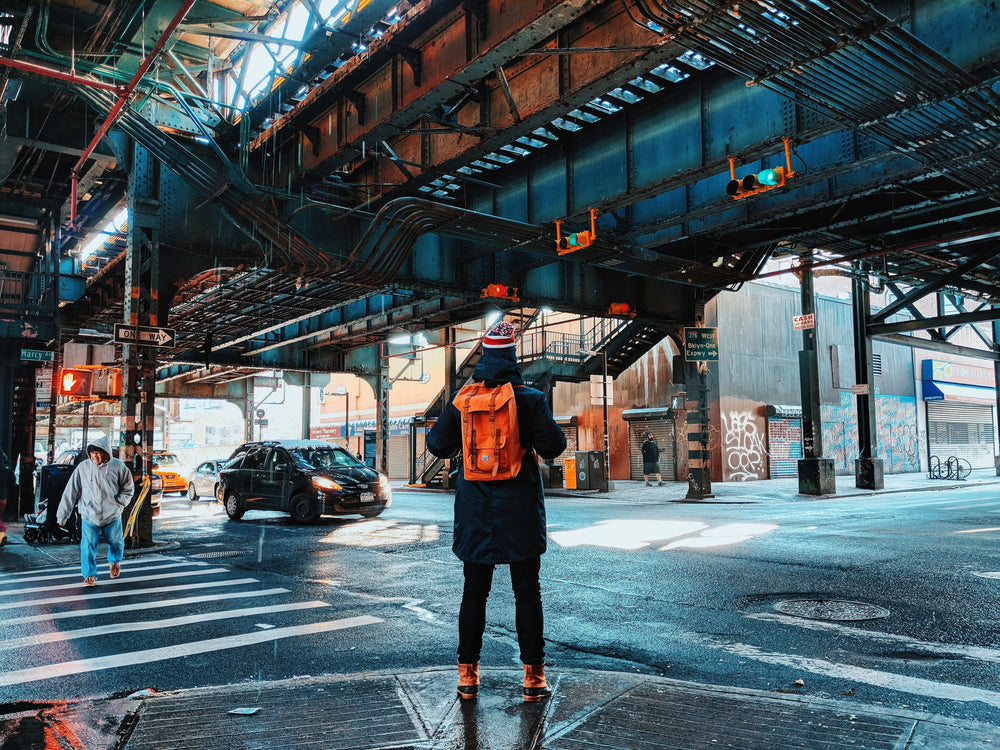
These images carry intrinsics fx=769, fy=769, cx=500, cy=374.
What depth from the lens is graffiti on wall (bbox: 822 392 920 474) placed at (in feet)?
110

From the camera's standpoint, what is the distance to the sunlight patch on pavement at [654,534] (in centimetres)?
1152

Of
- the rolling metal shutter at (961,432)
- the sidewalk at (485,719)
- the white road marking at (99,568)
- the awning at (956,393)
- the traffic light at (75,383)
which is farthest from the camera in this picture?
the rolling metal shutter at (961,432)

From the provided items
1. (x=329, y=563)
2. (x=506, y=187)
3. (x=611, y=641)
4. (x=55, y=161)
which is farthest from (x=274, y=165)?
(x=611, y=641)

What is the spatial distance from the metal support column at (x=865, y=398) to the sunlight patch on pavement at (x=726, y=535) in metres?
11.6

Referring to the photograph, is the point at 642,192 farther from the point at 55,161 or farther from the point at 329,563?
the point at 55,161

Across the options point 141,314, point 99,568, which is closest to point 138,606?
point 99,568

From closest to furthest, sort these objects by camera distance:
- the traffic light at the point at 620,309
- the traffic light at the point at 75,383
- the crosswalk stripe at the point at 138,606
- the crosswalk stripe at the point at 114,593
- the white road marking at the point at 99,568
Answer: the crosswalk stripe at the point at 138,606, the crosswalk stripe at the point at 114,593, the white road marking at the point at 99,568, the traffic light at the point at 75,383, the traffic light at the point at 620,309

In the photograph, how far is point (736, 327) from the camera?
101ft

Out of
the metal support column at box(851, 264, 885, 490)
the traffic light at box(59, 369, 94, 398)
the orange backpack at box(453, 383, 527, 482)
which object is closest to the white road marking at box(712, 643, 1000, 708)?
the orange backpack at box(453, 383, 527, 482)

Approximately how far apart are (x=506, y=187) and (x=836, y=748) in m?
13.4

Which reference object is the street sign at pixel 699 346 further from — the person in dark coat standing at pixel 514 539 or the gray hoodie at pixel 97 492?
the person in dark coat standing at pixel 514 539

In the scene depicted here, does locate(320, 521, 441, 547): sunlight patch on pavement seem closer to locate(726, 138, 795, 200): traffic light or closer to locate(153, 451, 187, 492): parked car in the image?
locate(726, 138, 795, 200): traffic light

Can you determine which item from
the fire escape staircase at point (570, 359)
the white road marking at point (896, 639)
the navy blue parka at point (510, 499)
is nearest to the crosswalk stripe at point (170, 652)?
the navy blue parka at point (510, 499)

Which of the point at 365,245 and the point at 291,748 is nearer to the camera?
the point at 291,748
